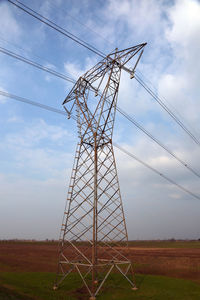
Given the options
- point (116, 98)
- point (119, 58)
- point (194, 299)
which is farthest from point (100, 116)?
point (194, 299)

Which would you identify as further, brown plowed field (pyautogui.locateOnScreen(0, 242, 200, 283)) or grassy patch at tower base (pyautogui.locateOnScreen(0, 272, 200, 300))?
brown plowed field (pyautogui.locateOnScreen(0, 242, 200, 283))

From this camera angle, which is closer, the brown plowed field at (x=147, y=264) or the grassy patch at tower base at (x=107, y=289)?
the grassy patch at tower base at (x=107, y=289)

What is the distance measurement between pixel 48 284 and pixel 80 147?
12.0 meters

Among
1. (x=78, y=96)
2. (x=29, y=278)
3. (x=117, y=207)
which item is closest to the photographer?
(x=117, y=207)

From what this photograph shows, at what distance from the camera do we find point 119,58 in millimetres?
18719

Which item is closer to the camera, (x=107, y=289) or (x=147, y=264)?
(x=107, y=289)

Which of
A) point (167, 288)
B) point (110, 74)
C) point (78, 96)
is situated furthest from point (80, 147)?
point (167, 288)

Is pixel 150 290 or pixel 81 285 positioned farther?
pixel 81 285

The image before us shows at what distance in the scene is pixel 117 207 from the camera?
17047 mm

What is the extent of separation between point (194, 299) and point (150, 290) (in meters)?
3.34

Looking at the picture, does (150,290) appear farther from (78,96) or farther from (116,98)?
(78,96)

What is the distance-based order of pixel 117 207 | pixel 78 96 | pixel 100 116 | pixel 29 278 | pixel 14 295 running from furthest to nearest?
pixel 29 278 → pixel 78 96 → pixel 100 116 → pixel 117 207 → pixel 14 295

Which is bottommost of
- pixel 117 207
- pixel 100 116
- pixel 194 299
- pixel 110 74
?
pixel 194 299

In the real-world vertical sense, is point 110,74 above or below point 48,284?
above
